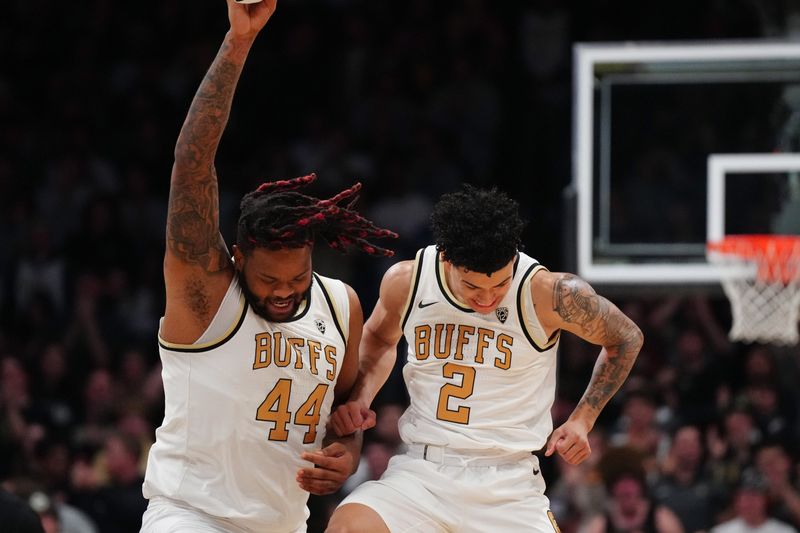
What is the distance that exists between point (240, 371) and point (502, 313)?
1071 millimetres

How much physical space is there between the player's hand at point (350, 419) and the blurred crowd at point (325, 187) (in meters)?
3.79

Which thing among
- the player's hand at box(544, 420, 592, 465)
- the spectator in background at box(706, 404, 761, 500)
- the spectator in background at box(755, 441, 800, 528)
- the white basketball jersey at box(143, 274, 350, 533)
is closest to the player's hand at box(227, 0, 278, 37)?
the white basketball jersey at box(143, 274, 350, 533)

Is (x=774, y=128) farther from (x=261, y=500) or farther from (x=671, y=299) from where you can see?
(x=261, y=500)

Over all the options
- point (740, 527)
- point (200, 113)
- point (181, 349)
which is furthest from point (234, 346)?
point (740, 527)

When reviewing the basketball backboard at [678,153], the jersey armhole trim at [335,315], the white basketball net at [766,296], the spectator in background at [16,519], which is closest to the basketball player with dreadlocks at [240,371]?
the jersey armhole trim at [335,315]

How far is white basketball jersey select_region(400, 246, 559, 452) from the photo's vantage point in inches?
187

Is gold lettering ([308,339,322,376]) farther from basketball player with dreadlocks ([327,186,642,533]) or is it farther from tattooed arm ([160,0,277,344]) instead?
tattooed arm ([160,0,277,344])

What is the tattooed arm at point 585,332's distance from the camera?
4.71 metres

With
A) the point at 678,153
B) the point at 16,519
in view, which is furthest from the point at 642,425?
the point at 16,519

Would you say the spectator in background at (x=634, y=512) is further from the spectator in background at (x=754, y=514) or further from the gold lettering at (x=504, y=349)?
the gold lettering at (x=504, y=349)

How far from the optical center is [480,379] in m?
4.78

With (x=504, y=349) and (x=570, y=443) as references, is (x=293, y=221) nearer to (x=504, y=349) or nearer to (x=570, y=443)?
A: (x=504, y=349)

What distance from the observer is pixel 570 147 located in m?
11.1

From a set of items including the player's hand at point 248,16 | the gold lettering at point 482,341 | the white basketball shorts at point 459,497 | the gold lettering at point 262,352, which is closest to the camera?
the player's hand at point 248,16
